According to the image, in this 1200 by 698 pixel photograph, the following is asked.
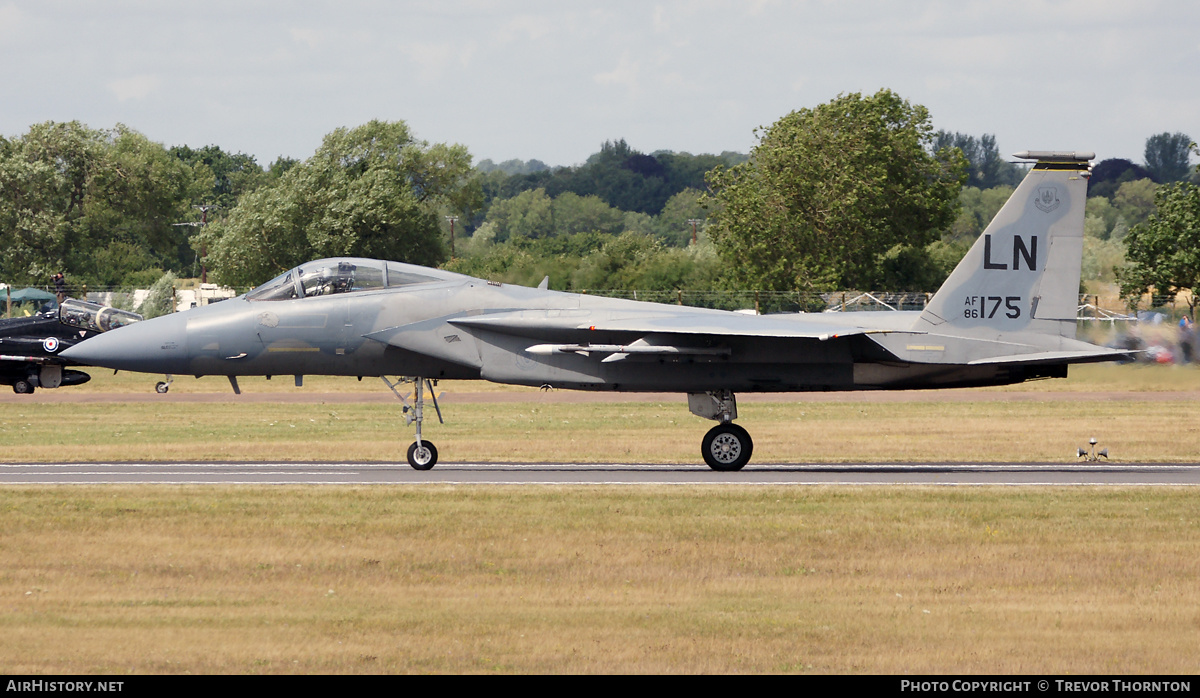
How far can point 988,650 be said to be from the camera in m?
9.73

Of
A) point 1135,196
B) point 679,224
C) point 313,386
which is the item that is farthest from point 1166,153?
point 313,386

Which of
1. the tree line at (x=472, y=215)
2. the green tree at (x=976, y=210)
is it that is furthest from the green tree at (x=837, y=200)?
the green tree at (x=976, y=210)

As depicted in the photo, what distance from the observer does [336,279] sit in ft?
66.7

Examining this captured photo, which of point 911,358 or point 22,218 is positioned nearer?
point 911,358

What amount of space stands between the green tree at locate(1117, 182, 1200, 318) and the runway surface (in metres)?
33.7

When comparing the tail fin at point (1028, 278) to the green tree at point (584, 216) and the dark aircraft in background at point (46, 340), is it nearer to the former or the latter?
the dark aircraft in background at point (46, 340)

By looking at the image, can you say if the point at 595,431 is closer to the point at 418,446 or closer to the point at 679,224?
the point at 418,446

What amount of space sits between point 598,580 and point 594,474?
7933mm

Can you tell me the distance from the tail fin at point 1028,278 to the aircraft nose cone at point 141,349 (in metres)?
11.4

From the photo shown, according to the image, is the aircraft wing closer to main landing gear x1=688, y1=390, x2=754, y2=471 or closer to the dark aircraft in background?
main landing gear x1=688, y1=390, x2=754, y2=471

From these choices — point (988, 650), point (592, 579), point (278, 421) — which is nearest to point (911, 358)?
point (592, 579)

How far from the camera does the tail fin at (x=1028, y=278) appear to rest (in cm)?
2025
